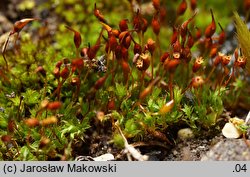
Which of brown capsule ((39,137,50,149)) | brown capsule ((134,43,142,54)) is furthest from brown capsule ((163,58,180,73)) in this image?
brown capsule ((39,137,50,149))

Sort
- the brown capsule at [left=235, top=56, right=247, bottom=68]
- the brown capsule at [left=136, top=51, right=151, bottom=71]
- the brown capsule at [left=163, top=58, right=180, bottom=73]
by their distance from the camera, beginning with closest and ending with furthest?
the brown capsule at [left=163, top=58, right=180, bottom=73] < the brown capsule at [left=136, top=51, right=151, bottom=71] < the brown capsule at [left=235, top=56, right=247, bottom=68]

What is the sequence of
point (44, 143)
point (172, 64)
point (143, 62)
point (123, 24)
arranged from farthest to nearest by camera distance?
point (123, 24) < point (143, 62) < point (172, 64) < point (44, 143)

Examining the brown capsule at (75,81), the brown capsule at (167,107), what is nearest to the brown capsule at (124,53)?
the brown capsule at (75,81)

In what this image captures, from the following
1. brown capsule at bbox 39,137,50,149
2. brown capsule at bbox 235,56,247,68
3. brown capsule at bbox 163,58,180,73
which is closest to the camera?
brown capsule at bbox 39,137,50,149

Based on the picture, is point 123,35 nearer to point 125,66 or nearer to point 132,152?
point 125,66

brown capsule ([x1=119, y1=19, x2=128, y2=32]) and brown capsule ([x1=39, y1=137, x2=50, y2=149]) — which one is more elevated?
brown capsule ([x1=119, y1=19, x2=128, y2=32])

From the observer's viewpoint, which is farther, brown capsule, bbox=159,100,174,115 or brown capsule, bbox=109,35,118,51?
brown capsule, bbox=109,35,118,51

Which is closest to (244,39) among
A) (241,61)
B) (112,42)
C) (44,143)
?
(241,61)

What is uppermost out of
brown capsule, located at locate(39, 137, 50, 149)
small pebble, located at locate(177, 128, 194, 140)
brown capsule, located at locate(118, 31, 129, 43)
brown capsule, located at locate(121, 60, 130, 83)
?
brown capsule, located at locate(118, 31, 129, 43)

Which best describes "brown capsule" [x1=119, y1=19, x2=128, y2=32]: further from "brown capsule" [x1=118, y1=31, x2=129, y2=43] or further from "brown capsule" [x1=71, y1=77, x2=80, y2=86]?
"brown capsule" [x1=71, y1=77, x2=80, y2=86]

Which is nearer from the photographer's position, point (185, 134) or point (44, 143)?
point (44, 143)

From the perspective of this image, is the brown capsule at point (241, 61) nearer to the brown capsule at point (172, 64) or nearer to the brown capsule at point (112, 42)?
the brown capsule at point (172, 64)
